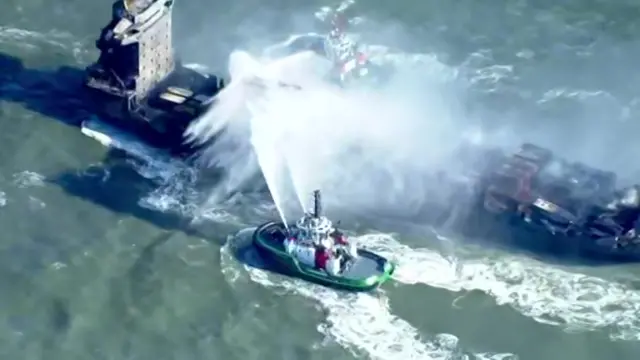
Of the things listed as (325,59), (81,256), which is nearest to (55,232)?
(81,256)

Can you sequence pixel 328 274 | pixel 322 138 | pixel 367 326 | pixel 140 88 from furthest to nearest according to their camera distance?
pixel 140 88 < pixel 322 138 < pixel 328 274 < pixel 367 326

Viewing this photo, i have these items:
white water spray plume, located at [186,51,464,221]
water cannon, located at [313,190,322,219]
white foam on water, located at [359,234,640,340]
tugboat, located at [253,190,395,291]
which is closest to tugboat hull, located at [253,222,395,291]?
tugboat, located at [253,190,395,291]

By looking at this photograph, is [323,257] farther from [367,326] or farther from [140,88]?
[140,88]

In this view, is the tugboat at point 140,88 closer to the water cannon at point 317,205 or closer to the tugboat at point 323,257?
the tugboat at point 323,257

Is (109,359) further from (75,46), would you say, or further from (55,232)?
(75,46)

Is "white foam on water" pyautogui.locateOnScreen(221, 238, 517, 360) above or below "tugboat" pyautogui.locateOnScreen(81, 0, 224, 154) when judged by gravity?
below

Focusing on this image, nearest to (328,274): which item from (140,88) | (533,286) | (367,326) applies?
(367,326)

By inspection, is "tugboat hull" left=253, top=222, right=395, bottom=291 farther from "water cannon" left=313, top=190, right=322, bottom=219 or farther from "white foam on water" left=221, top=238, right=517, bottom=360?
"water cannon" left=313, top=190, right=322, bottom=219

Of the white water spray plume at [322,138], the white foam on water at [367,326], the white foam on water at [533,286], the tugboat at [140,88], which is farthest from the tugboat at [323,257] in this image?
the tugboat at [140,88]
